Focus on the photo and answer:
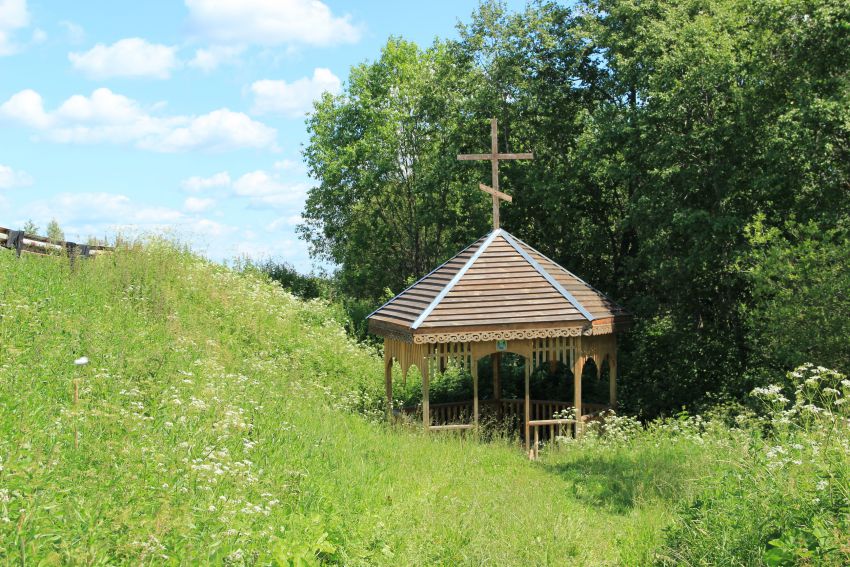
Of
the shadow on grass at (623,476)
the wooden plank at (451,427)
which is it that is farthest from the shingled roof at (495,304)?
the shadow on grass at (623,476)

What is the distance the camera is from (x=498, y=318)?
1495 centimetres

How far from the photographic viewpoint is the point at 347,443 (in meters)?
9.95

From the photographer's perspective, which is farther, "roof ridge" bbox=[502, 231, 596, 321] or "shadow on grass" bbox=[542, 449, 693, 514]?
"roof ridge" bbox=[502, 231, 596, 321]

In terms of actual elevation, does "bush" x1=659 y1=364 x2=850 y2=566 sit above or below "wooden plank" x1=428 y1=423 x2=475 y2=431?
above

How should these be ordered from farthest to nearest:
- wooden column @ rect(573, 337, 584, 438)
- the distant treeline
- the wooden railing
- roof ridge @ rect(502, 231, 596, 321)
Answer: the wooden railing, wooden column @ rect(573, 337, 584, 438), roof ridge @ rect(502, 231, 596, 321), the distant treeline

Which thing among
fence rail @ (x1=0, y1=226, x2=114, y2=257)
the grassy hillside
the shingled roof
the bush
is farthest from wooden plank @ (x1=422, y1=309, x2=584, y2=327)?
fence rail @ (x1=0, y1=226, x2=114, y2=257)

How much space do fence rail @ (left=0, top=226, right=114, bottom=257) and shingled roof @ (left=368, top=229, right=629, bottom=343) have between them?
24.2ft

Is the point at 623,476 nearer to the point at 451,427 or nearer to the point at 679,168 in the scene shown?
the point at 451,427

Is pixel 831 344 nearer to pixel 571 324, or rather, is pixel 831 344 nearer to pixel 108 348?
pixel 571 324

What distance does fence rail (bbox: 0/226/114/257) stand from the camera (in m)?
18.1

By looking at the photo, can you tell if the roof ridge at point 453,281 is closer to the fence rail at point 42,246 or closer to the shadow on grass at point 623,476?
the shadow on grass at point 623,476

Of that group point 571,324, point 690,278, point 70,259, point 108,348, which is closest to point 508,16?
point 690,278

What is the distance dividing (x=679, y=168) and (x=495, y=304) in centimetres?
542

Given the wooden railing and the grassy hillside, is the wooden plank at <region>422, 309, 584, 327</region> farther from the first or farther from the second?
the wooden railing
